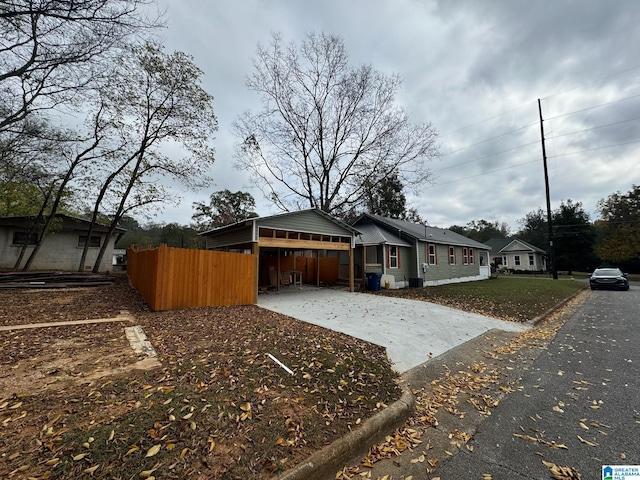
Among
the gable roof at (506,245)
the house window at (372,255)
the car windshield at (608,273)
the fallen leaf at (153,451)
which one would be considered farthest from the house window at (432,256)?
the gable roof at (506,245)

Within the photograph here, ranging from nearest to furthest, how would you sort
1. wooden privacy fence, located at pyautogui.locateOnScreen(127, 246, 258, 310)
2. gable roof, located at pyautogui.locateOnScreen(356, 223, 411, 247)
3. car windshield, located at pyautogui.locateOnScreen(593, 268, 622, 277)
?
wooden privacy fence, located at pyautogui.locateOnScreen(127, 246, 258, 310)
gable roof, located at pyautogui.locateOnScreen(356, 223, 411, 247)
car windshield, located at pyautogui.locateOnScreen(593, 268, 622, 277)

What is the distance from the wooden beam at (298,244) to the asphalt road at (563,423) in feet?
26.0

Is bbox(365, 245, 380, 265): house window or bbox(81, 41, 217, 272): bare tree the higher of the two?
bbox(81, 41, 217, 272): bare tree

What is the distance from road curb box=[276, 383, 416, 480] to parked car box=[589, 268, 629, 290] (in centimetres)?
2092

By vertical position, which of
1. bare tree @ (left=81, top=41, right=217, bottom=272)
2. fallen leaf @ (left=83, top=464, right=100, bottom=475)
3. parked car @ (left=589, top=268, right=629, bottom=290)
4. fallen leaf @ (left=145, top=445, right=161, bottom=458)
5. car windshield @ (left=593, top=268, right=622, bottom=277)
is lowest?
fallen leaf @ (left=145, top=445, right=161, bottom=458)

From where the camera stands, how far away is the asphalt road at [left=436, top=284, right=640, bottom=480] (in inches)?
88.2

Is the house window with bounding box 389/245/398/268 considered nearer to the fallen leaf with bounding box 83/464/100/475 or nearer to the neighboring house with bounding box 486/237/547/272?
the fallen leaf with bounding box 83/464/100/475

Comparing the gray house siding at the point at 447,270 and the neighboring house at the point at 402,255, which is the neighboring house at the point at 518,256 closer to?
the gray house siding at the point at 447,270

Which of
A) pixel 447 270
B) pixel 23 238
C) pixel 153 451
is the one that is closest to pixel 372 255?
pixel 447 270

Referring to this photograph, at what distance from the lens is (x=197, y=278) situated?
7.83 metres

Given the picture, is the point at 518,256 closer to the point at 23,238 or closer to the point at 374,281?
the point at 374,281

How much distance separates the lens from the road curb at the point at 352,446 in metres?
2.05

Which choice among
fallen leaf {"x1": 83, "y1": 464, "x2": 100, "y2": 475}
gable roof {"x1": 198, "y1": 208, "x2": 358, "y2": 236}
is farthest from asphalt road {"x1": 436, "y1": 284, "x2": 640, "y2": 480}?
gable roof {"x1": 198, "y1": 208, "x2": 358, "y2": 236}

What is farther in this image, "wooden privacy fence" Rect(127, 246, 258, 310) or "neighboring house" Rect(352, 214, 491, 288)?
"neighboring house" Rect(352, 214, 491, 288)
